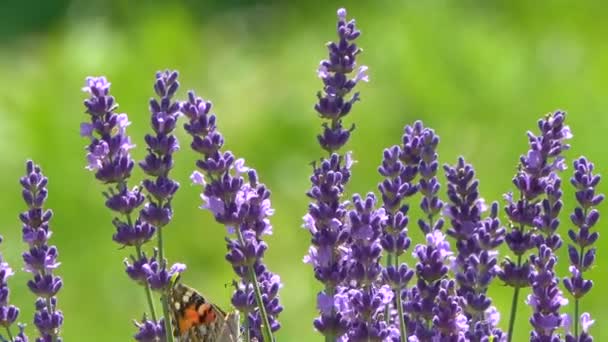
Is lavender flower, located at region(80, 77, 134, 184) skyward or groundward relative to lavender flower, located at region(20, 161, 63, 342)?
skyward

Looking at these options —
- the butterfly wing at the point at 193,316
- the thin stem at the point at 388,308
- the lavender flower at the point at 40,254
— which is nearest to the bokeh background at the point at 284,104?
the butterfly wing at the point at 193,316

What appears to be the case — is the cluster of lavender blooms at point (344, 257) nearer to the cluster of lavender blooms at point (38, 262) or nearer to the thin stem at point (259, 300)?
the thin stem at point (259, 300)

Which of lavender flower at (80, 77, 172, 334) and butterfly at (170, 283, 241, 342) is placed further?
butterfly at (170, 283, 241, 342)

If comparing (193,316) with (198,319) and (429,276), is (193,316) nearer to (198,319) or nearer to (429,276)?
(198,319)

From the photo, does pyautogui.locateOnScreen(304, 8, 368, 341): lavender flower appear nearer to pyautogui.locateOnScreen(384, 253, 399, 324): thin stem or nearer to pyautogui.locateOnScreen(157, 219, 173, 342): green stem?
pyautogui.locateOnScreen(384, 253, 399, 324): thin stem

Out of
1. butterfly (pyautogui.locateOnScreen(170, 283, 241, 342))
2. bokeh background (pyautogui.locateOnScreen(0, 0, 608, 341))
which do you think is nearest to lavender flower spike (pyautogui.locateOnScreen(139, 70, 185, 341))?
butterfly (pyautogui.locateOnScreen(170, 283, 241, 342))
